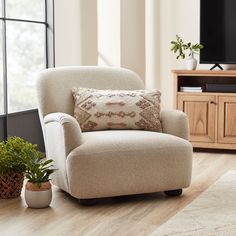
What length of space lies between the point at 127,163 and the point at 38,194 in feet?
1.84

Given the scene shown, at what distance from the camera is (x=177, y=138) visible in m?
3.72

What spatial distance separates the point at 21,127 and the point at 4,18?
3.10 feet

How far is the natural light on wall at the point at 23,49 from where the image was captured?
4930 millimetres

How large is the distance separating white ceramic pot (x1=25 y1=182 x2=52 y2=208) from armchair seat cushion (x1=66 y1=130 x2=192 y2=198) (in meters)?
0.15

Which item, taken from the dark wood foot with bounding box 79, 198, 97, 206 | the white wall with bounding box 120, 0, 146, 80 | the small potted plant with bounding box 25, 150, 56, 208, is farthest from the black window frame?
the dark wood foot with bounding box 79, 198, 97, 206

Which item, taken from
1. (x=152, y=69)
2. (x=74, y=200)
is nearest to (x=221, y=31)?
(x=152, y=69)

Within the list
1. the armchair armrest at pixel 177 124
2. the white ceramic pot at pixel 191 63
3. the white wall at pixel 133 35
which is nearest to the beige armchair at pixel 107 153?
the armchair armrest at pixel 177 124

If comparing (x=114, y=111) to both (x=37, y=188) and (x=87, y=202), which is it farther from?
(x=37, y=188)

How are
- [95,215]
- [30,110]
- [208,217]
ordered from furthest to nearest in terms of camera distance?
[30,110]
[95,215]
[208,217]

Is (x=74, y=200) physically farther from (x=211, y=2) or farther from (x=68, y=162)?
(x=211, y=2)

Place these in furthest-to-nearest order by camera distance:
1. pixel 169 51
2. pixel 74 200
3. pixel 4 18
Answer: pixel 169 51 → pixel 4 18 → pixel 74 200

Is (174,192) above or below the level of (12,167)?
below

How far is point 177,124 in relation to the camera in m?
3.87

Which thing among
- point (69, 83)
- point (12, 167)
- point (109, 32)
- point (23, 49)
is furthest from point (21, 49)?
point (12, 167)
